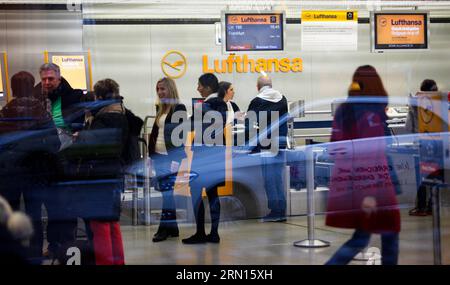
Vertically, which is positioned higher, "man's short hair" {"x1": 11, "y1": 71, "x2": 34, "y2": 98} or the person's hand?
"man's short hair" {"x1": 11, "y1": 71, "x2": 34, "y2": 98}

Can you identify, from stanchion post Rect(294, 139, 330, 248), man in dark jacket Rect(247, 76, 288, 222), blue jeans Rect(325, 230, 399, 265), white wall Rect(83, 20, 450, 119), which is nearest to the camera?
blue jeans Rect(325, 230, 399, 265)

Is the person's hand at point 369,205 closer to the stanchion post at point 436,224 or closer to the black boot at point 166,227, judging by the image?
the stanchion post at point 436,224

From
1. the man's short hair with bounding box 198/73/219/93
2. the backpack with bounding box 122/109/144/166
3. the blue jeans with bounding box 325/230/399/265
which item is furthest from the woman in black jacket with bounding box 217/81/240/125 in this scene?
the blue jeans with bounding box 325/230/399/265

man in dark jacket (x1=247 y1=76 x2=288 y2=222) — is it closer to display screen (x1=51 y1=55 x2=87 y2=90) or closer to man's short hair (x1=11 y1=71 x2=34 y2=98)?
display screen (x1=51 y1=55 x2=87 y2=90)

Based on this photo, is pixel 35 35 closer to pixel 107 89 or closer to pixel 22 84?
pixel 22 84

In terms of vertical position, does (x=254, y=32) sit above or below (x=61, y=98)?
above

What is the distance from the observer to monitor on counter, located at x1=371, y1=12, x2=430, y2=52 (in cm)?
632

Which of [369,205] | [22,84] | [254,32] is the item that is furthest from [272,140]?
[22,84]

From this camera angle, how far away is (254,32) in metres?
6.47

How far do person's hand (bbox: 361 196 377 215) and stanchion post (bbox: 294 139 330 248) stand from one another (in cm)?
65

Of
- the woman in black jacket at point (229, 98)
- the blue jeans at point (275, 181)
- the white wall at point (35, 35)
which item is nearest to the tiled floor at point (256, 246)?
the blue jeans at point (275, 181)

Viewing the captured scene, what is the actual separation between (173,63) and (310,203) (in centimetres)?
172

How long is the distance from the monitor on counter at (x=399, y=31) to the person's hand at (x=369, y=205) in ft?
3.39
